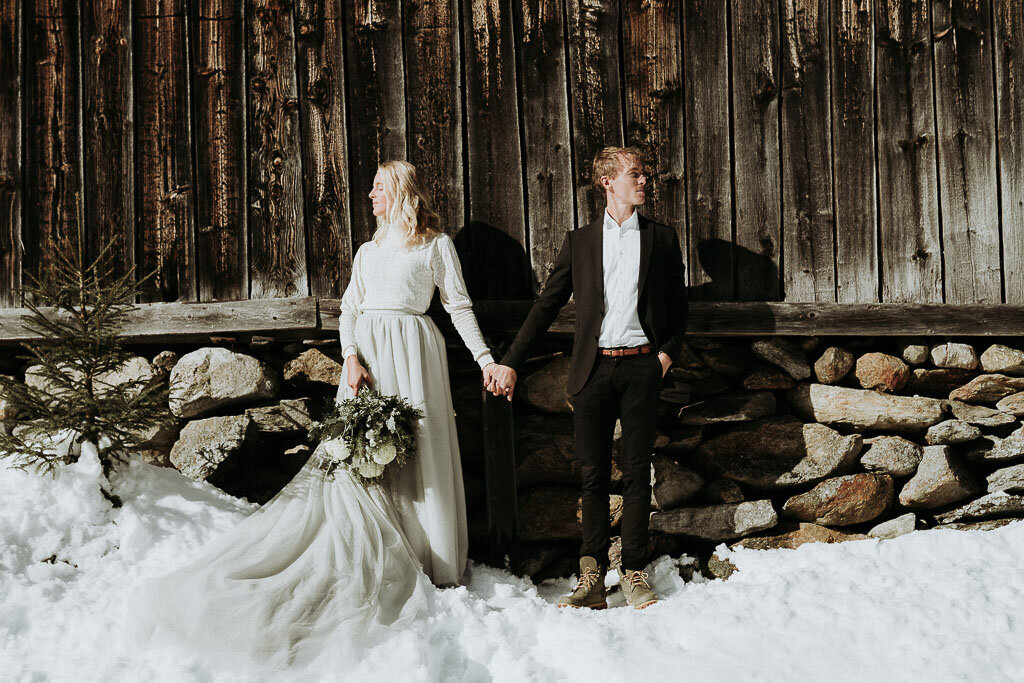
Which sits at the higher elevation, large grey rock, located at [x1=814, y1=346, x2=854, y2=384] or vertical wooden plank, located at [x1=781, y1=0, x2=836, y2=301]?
vertical wooden plank, located at [x1=781, y1=0, x2=836, y2=301]

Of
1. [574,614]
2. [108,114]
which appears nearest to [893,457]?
[574,614]

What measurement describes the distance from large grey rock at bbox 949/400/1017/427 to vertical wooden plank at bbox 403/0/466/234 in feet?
9.57

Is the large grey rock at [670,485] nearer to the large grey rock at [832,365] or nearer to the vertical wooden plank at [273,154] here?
the large grey rock at [832,365]

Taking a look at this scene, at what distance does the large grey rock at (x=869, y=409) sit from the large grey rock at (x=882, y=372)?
49 mm

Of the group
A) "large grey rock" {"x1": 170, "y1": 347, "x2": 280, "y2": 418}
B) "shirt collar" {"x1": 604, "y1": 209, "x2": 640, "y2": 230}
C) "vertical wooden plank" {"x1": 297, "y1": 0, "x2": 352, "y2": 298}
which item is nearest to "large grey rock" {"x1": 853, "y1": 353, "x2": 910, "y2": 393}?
"shirt collar" {"x1": 604, "y1": 209, "x2": 640, "y2": 230}

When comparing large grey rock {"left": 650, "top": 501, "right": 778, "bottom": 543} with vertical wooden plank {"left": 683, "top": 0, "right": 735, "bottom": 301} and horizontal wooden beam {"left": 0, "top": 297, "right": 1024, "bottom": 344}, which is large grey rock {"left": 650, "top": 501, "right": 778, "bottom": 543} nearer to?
horizontal wooden beam {"left": 0, "top": 297, "right": 1024, "bottom": 344}

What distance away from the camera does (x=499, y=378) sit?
3.81 m

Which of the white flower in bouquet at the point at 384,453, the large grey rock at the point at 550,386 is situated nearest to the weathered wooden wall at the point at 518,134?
the large grey rock at the point at 550,386

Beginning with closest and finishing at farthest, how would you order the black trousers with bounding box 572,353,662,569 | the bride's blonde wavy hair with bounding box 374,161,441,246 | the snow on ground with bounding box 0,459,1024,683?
the snow on ground with bounding box 0,459,1024,683 → the black trousers with bounding box 572,353,662,569 → the bride's blonde wavy hair with bounding box 374,161,441,246

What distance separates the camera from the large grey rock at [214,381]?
4.18 metres

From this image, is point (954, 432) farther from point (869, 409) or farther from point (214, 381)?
point (214, 381)

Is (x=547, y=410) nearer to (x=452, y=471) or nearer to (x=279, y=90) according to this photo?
(x=452, y=471)

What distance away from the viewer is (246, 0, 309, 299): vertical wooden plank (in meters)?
4.32

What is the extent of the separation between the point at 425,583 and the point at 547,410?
1.25m
